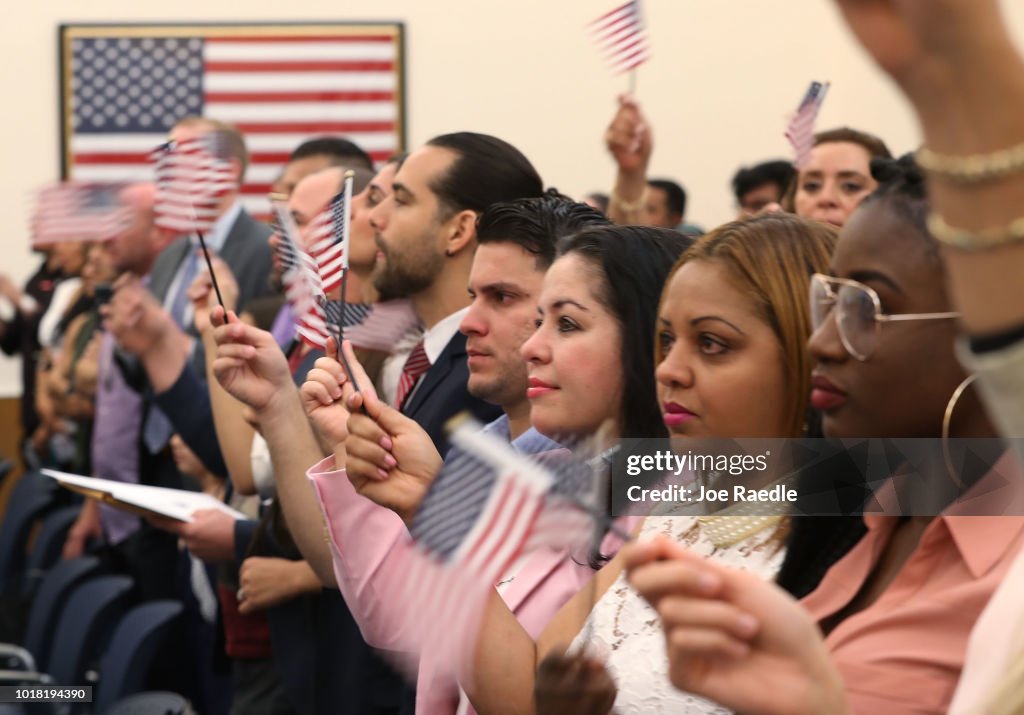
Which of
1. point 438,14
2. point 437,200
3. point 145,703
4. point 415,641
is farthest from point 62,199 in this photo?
point 438,14

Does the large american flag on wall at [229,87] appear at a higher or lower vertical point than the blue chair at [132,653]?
higher

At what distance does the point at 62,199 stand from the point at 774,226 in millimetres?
3450

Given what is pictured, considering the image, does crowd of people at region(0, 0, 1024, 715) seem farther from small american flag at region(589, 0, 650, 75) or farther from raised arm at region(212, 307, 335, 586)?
small american flag at region(589, 0, 650, 75)

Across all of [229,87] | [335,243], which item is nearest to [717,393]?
[335,243]

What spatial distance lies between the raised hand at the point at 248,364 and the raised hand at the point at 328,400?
34 centimetres

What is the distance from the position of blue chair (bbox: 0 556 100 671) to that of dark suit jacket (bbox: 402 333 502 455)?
1.58 meters

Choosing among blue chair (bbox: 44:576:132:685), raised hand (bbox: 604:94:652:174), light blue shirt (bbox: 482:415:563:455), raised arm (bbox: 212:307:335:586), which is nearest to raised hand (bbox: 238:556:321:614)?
raised arm (bbox: 212:307:335:586)

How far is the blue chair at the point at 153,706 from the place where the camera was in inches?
97.5

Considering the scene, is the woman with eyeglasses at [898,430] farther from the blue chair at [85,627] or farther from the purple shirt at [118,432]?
the purple shirt at [118,432]

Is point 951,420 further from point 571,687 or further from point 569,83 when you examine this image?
point 569,83

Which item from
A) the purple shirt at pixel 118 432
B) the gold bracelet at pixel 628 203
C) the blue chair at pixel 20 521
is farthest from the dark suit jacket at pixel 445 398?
the blue chair at pixel 20 521

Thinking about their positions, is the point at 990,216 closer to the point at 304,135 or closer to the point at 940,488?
the point at 940,488

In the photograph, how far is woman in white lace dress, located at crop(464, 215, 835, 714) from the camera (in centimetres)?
173

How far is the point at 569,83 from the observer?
30.9 feet
